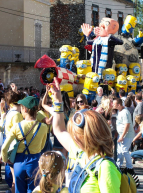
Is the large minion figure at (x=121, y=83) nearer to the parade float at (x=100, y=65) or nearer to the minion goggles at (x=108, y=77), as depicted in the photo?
the parade float at (x=100, y=65)

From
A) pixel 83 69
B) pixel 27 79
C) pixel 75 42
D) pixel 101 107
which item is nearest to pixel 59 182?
pixel 101 107

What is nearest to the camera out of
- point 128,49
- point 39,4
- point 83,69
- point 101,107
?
point 101,107

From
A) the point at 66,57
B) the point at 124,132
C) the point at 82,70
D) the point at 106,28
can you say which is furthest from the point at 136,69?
the point at 124,132

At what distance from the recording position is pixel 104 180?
171cm

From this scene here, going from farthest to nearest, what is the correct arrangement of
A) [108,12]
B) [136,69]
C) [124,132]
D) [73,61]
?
1. [108,12]
2. [136,69]
3. [73,61]
4. [124,132]

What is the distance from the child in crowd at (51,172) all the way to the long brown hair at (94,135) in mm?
511

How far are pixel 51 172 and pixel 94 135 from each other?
654mm

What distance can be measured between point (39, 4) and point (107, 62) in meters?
11.9

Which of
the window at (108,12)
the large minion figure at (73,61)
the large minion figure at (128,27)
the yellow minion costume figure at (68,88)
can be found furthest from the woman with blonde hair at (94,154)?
the window at (108,12)

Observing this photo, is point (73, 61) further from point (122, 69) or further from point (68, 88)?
point (68, 88)

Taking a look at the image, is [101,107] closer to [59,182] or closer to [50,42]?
[59,182]

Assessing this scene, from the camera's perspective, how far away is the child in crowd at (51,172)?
2283mm

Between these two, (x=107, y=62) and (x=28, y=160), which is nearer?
(x=28, y=160)

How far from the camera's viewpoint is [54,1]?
23750mm
